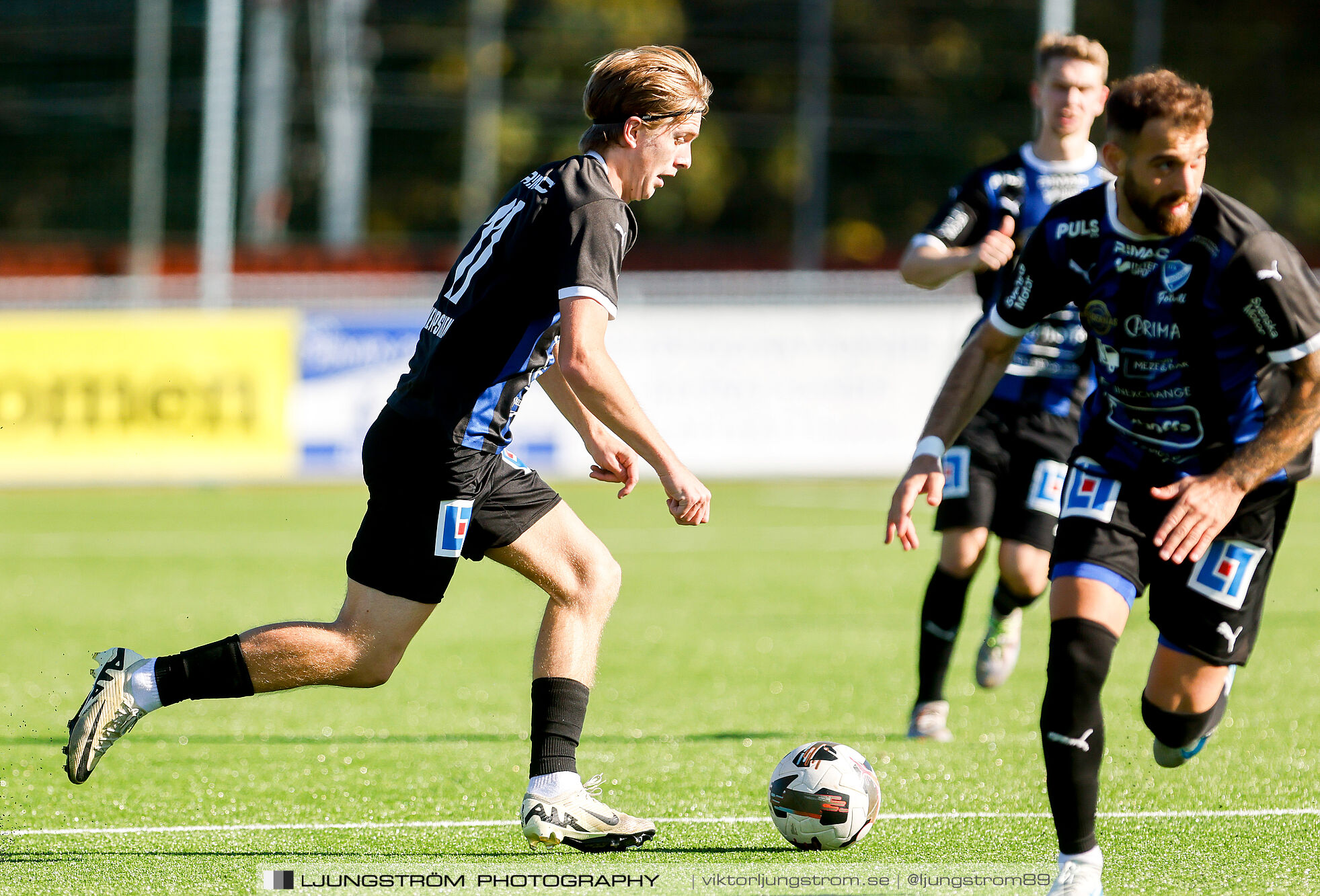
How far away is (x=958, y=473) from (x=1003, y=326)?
2.06 meters

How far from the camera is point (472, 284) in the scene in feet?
15.3

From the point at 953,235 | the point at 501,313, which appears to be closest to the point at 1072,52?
the point at 953,235

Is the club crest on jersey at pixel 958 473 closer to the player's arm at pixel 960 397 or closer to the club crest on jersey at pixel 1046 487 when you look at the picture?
the club crest on jersey at pixel 1046 487

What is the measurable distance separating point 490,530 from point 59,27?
103ft

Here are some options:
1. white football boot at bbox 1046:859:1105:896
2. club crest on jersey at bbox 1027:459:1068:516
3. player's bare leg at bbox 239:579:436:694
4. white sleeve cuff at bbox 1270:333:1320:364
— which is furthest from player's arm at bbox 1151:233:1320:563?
club crest on jersey at bbox 1027:459:1068:516

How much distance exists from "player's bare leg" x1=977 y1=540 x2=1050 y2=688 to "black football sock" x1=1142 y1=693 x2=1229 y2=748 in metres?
1.38

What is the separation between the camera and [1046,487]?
6.53 meters

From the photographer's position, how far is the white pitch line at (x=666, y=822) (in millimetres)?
4992

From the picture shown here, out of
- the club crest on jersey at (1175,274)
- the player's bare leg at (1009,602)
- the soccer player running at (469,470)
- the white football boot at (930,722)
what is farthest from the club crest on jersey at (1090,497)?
the white football boot at (930,722)

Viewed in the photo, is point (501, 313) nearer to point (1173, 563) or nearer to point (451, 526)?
point (451, 526)

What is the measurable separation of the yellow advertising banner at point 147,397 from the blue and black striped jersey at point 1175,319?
1268cm

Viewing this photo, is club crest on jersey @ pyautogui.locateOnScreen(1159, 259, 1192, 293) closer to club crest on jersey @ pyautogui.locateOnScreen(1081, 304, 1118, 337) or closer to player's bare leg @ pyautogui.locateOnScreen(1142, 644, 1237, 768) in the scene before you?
club crest on jersey @ pyautogui.locateOnScreen(1081, 304, 1118, 337)

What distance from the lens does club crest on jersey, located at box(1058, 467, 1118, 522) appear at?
4.37 metres

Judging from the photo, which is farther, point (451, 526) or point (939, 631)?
point (939, 631)
